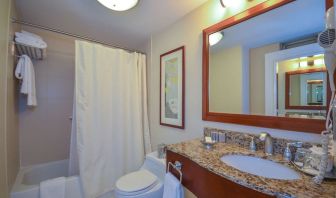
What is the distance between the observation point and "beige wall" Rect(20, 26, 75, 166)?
211 centimetres

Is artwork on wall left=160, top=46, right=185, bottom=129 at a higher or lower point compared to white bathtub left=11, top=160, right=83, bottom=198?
higher

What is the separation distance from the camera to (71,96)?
7.98 feet

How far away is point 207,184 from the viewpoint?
86 centimetres

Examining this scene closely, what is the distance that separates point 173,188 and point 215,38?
1311mm

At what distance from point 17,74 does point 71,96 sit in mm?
762

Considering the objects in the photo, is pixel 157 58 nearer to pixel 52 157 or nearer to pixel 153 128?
pixel 153 128

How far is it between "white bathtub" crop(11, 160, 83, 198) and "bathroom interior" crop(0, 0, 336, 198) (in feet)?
0.04

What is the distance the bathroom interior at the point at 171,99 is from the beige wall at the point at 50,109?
0.01 metres

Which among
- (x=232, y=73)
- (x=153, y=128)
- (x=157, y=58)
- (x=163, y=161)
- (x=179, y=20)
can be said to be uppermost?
(x=179, y=20)

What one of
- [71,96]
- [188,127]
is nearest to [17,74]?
[71,96]

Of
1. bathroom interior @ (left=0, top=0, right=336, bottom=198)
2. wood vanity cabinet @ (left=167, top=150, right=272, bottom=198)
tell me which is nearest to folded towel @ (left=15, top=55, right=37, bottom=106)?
bathroom interior @ (left=0, top=0, right=336, bottom=198)

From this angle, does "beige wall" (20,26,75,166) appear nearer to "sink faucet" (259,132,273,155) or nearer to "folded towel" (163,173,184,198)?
"folded towel" (163,173,184,198)

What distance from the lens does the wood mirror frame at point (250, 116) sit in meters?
0.95

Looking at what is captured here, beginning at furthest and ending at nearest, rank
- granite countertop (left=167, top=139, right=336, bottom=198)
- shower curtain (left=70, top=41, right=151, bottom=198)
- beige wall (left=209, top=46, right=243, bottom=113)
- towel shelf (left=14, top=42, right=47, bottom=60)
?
shower curtain (left=70, top=41, right=151, bottom=198), towel shelf (left=14, top=42, right=47, bottom=60), beige wall (left=209, top=46, right=243, bottom=113), granite countertop (left=167, top=139, right=336, bottom=198)
